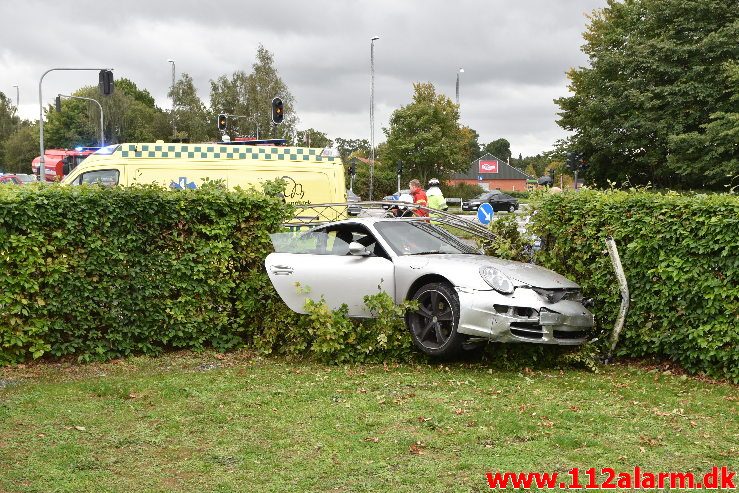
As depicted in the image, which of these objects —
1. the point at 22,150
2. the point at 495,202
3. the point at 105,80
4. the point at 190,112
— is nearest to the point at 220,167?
the point at 105,80

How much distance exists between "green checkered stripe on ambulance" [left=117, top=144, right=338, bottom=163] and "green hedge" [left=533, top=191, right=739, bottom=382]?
585 centimetres

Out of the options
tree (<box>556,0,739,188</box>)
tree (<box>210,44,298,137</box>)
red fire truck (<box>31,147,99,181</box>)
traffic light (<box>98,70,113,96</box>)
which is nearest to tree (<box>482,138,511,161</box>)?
tree (<box>210,44,298,137</box>)

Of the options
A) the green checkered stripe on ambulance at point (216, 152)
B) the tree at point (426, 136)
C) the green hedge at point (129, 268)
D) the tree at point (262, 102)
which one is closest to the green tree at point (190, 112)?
the tree at point (262, 102)

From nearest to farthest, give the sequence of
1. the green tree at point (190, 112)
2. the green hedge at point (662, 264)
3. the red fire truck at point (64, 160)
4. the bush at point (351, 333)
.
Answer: the green hedge at point (662, 264), the bush at point (351, 333), the red fire truck at point (64, 160), the green tree at point (190, 112)

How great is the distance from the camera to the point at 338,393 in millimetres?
7223

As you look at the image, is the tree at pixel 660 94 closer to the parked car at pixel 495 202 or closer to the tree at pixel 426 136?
the parked car at pixel 495 202

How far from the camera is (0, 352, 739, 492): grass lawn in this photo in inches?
202

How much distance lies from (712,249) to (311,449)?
4.38m

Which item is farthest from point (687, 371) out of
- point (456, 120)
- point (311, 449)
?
point (456, 120)

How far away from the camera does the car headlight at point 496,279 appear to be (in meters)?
7.83

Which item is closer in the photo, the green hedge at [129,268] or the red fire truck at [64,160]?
the green hedge at [129,268]

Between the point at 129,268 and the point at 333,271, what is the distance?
229 centimetres

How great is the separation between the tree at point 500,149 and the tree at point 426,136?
122 metres

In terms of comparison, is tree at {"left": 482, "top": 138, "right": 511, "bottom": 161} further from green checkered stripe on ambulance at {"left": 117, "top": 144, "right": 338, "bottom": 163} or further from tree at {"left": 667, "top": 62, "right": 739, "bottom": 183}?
green checkered stripe on ambulance at {"left": 117, "top": 144, "right": 338, "bottom": 163}
